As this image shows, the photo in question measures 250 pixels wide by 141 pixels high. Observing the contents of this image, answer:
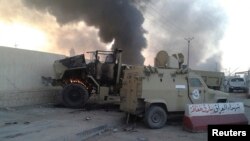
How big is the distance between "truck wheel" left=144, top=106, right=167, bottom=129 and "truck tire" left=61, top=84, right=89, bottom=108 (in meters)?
4.96

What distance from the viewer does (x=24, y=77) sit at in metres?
17.2

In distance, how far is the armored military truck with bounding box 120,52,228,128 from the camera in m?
12.9

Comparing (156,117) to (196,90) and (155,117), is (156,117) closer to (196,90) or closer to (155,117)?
(155,117)

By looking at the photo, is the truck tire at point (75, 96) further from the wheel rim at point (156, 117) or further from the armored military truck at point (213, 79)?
the armored military truck at point (213, 79)

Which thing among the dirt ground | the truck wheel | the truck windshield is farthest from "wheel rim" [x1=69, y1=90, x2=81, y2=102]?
the truck windshield

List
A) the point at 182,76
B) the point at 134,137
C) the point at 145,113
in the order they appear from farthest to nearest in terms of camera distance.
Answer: the point at 182,76 → the point at 145,113 → the point at 134,137

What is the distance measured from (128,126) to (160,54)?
3.66 meters

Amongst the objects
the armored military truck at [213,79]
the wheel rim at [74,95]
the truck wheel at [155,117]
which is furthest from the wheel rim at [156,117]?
the armored military truck at [213,79]

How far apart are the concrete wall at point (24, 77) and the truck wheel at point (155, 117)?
636cm

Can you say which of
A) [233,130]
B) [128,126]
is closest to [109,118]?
[128,126]

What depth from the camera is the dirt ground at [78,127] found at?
1026 cm

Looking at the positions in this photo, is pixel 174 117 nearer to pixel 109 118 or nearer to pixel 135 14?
pixel 109 118

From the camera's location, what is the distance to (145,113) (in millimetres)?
12867

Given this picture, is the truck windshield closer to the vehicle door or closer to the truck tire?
the vehicle door
